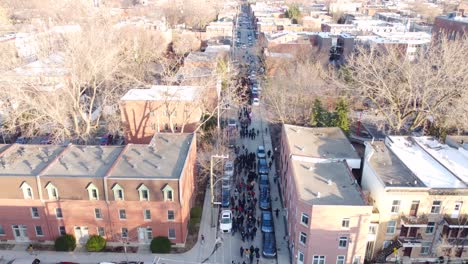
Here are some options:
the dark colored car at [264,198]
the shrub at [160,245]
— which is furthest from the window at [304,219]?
the shrub at [160,245]

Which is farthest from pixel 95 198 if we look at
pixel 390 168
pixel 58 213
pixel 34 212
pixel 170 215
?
pixel 390 168

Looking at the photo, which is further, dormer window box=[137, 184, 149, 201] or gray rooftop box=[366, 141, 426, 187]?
dormer window box=[137, 184, 149, 201]

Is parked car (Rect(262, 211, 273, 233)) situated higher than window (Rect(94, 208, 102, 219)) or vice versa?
window (Rect(94, 208, 102, 219))

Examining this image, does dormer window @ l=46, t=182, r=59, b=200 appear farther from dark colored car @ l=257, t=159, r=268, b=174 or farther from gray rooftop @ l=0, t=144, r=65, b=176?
dark colored car @ l=257, t=159, r=268, b=174

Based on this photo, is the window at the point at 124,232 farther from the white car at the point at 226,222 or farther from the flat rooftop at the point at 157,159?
the white car at the point at 226,222

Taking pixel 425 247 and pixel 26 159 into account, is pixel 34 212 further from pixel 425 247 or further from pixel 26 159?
pixel 425 247

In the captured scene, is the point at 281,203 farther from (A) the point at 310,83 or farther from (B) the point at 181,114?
(A) the point at 310,83

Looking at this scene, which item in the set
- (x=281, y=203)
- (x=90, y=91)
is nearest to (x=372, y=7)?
(x=90, y=91)

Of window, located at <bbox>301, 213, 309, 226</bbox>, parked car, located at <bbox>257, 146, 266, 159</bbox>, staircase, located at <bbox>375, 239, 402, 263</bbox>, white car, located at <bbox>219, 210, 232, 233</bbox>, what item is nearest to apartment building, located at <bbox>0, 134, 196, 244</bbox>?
white car, located at <bbox>219, 210, 232, 233</bbox>
